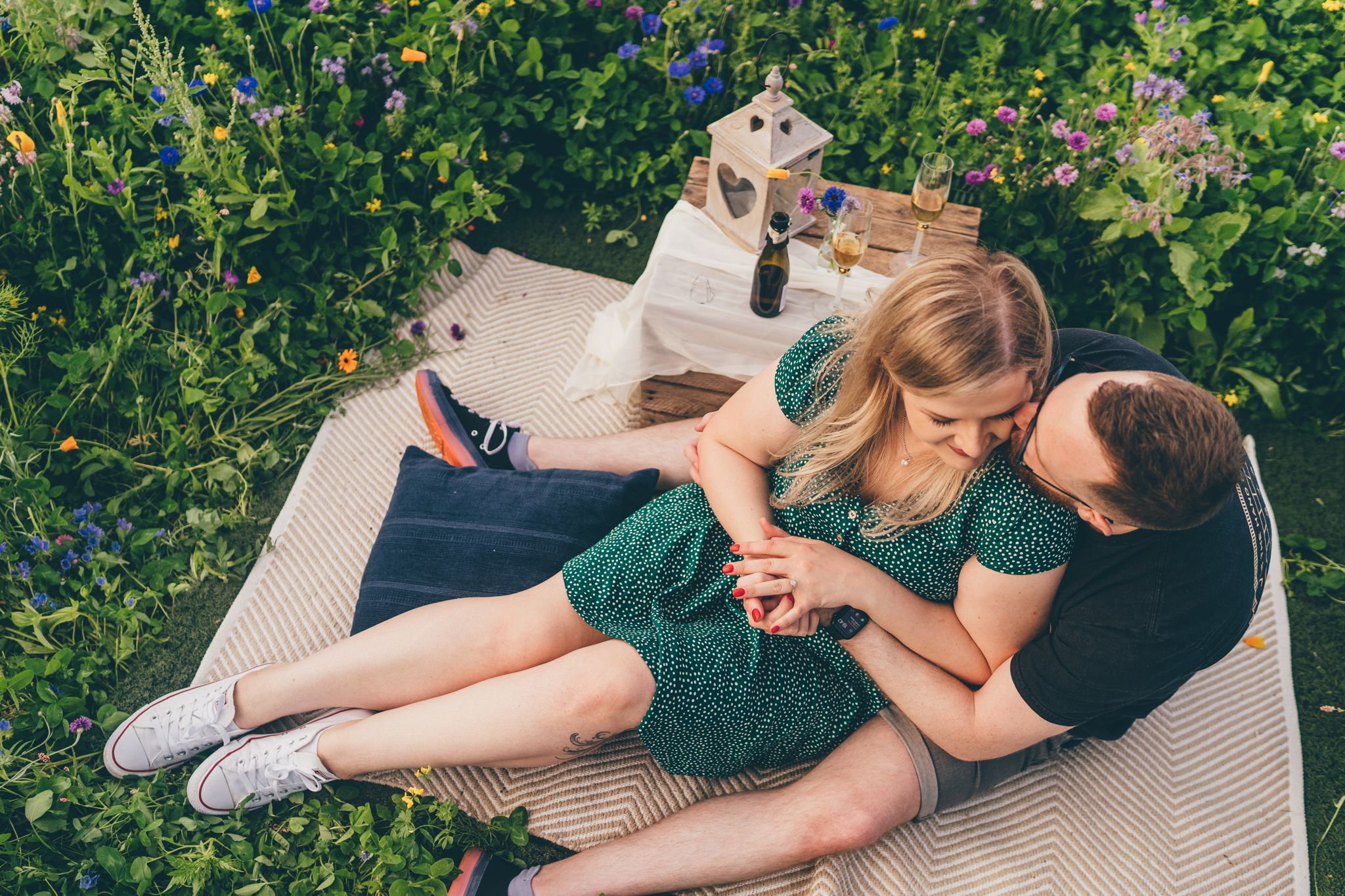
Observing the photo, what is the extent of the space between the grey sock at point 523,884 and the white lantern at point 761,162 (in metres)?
1.64

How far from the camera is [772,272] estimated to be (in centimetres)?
228

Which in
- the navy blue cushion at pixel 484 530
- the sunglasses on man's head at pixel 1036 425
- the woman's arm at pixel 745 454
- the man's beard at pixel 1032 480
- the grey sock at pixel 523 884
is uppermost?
the sunglasses on man's head at pixel 1036 425

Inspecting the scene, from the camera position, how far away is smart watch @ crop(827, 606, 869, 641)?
180 centimetres

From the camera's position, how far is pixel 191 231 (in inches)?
110

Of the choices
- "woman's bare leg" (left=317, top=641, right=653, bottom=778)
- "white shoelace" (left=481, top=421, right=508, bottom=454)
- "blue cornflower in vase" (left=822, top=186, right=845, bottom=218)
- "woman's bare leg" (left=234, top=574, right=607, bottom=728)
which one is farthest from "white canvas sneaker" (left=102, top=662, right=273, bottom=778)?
"blue cornflower in vase" (left=822, top=186, right=845, bottom=218)

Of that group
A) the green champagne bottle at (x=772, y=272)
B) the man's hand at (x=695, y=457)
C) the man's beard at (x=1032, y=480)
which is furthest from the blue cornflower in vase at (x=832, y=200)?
the man's beard at (x=1032, y=480)

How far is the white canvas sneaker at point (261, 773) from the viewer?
2018 mm

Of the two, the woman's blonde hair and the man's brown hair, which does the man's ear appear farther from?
the woman's blonde hair

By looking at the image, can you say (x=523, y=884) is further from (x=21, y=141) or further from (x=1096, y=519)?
(x=21, y=141)

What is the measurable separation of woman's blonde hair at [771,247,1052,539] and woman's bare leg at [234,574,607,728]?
65 cm

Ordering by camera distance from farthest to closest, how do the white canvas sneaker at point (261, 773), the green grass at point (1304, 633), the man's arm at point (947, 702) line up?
the green grass at point (1304, 633) → the white canvas sneaker at point (261, 773) → the man's arm at point (947, 702)

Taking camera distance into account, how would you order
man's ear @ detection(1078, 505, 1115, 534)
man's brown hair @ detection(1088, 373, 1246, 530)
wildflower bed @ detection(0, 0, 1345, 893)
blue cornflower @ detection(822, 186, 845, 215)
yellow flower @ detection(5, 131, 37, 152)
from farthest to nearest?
yellow flower @ detection(5, 131, 37, 152) → wildflower bed @ detection(0, 0, 1345, 893) → blue cornflower @ detection(822, 186, 845, 215) → man's ear @ detection(1078, 505, 1115, 534) → man's brown hair @ detection(1088, 373, 1246, 530)

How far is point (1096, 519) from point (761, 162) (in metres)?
1.24

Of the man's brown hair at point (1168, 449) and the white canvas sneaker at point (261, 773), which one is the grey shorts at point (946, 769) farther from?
the white canvas sneaker at point (261, 773)
